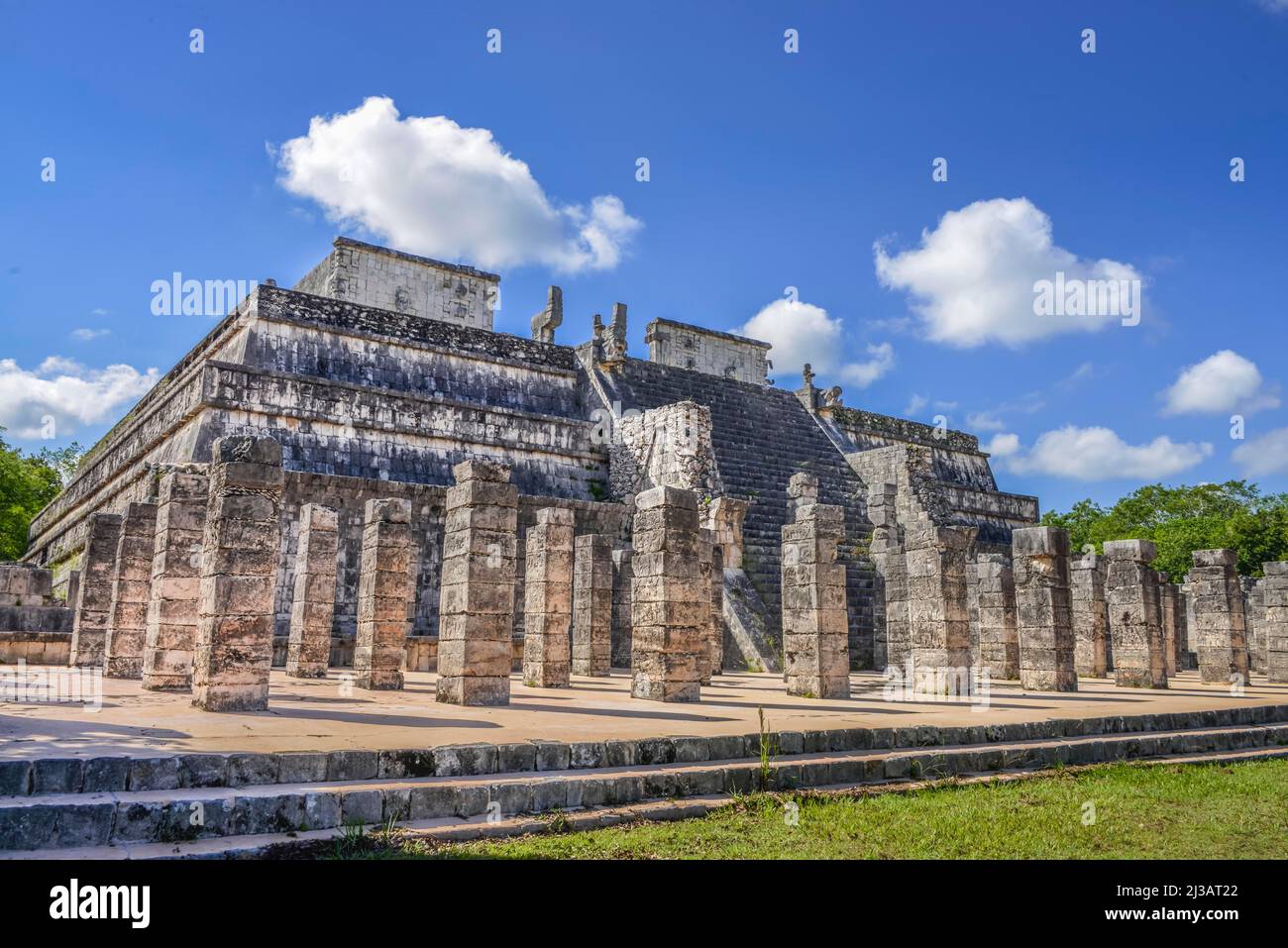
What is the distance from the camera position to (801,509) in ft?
42.2

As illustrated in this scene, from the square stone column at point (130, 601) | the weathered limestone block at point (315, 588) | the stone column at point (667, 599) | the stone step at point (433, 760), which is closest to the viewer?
the stone step at point (433, 760)

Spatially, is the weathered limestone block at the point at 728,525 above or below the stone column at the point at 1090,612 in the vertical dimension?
above

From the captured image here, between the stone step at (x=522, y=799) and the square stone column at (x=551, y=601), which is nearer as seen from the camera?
the stone step at (x=522, y=799)

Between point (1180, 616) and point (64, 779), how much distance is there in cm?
2772

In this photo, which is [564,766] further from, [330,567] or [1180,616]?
[1180,616]

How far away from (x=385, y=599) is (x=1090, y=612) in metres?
13.7

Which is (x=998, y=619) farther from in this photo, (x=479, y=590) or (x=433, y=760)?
(x=433, y=760)

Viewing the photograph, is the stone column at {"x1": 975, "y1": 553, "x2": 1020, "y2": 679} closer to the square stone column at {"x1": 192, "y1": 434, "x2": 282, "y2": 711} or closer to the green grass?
the green grass

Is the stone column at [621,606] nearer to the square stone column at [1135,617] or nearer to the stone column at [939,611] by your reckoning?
the stone column at [939,611]

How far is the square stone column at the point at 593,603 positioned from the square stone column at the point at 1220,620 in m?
10.8

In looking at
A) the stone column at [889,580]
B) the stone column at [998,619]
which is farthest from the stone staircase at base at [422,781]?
the stone column at [998,619]

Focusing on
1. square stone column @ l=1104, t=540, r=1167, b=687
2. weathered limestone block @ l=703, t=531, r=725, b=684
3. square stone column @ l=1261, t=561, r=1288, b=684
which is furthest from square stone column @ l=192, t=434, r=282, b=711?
square stone column @ l=1261, t=561, r=1288, b=684

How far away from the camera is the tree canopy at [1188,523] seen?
117ft
